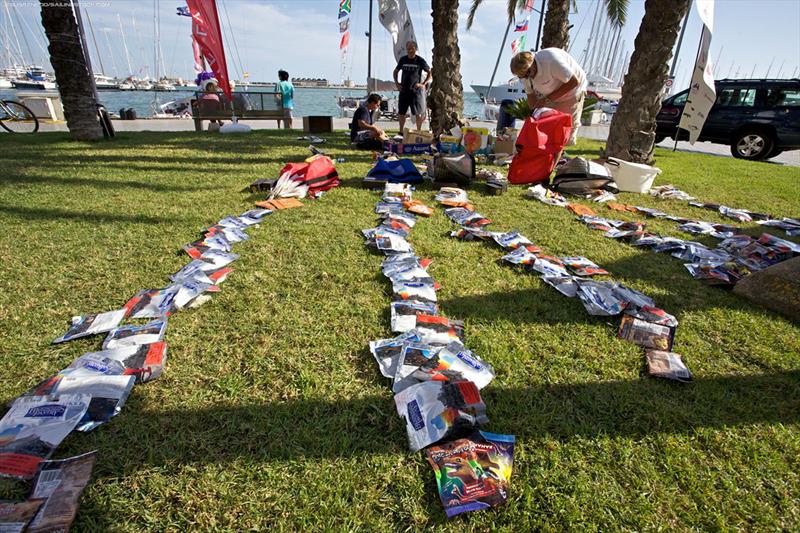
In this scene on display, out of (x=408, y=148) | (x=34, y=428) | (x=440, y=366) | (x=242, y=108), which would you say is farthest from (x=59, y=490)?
(x=242, y=108)

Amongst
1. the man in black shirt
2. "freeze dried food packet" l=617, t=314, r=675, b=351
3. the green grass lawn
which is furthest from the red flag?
"freeze dried food packet" l=617, t=314, r=675, b=351

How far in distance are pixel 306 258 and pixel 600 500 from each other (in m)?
2.30

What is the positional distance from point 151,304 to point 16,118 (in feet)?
35.4

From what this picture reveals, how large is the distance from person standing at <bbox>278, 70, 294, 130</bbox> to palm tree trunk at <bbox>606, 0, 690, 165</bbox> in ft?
29.2

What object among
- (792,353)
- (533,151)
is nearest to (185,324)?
(792,353)

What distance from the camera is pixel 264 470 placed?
1348 millimetres

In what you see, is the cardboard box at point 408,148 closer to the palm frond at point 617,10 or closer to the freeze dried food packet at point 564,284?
the freeze dried food packet at point 564,284

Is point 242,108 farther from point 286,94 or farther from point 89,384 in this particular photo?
point 89,384

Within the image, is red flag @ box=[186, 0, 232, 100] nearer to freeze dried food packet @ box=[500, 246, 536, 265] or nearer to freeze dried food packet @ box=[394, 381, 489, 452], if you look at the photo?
freeze dried food packet @ box=[500, 246, 536, 265]

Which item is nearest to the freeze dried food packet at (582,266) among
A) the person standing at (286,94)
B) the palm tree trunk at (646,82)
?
the palm tree trunk at (646,82)

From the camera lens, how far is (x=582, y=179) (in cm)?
515

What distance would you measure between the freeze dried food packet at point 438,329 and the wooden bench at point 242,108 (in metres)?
11.0

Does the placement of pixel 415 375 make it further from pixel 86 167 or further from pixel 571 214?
pixel 86 167

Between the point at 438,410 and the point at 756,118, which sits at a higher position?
the point at 756,118
